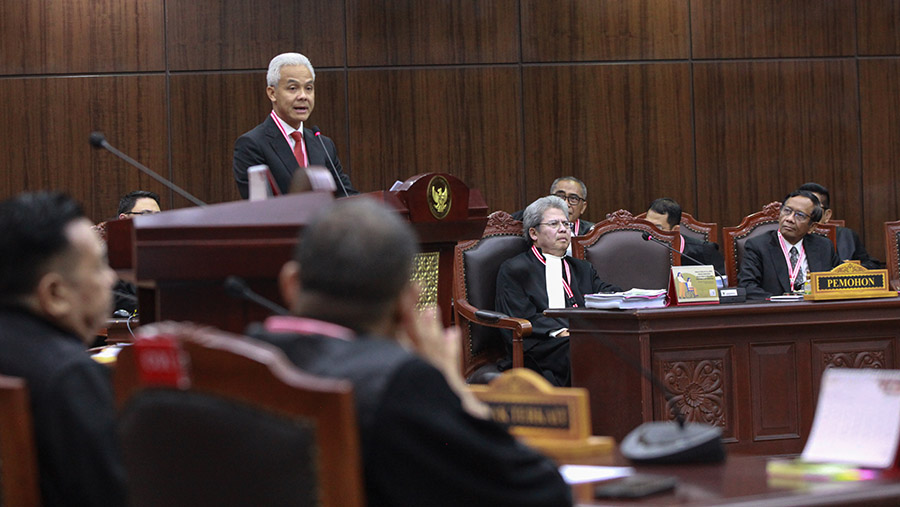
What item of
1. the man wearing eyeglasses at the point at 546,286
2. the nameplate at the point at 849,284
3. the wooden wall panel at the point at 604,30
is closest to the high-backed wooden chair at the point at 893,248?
the nameplate at the point at 849,284

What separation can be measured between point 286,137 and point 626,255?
2.33 meters

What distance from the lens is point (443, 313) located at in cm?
270

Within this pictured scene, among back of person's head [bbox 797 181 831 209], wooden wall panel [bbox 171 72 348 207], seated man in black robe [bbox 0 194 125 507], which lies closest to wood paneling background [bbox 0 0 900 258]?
wooden wall panel [bbox 171 72 348 207]

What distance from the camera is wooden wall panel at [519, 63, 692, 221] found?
290 inches

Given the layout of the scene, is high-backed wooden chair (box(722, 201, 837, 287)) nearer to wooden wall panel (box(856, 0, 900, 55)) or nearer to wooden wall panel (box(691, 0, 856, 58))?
wooden wall panel (box(691, 0, 856, 58))

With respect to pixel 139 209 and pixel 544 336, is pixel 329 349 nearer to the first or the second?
pixel 544 336

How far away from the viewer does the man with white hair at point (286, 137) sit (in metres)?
3.37

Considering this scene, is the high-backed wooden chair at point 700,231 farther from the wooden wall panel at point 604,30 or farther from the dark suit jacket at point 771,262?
the wooden wall panel at point 604,30

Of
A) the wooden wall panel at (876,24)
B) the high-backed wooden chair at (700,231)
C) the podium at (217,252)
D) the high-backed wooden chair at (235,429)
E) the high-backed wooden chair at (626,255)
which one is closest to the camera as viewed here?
the high-backed wooden chair at (235,429)

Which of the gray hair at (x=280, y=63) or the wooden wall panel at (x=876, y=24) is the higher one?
the wooden wall panel at (x=876, y=24)

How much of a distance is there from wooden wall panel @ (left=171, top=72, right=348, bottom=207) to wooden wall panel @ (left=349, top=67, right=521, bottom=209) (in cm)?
46

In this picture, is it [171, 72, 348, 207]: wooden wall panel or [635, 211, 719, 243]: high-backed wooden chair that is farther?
[171, 72, 348, 207]: wooden wall panel

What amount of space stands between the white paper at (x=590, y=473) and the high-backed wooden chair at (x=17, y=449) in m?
0.66

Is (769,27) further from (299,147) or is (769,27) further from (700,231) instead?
(299,147)
